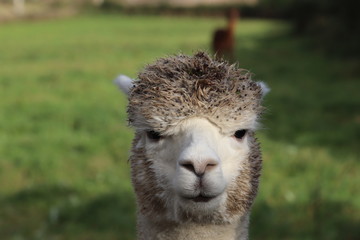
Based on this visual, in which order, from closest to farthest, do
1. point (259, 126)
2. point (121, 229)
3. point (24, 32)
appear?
1. point (259, 126)
2. point (121, 229)
3. point (24, 32)

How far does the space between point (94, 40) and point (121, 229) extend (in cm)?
2590

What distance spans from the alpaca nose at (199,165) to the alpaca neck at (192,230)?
1.45 ft

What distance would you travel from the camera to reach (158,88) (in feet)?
9.11

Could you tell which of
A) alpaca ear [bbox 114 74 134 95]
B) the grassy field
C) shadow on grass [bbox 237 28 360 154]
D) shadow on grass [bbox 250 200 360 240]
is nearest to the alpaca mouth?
alpaca ear [bbox 114 74 134 95]

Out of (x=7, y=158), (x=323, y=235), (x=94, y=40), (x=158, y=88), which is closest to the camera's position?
(x=158, y=88)

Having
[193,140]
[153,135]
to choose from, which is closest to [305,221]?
[153,135]

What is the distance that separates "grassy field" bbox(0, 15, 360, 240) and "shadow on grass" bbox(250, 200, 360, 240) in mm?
12

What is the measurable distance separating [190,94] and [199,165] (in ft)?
1.33

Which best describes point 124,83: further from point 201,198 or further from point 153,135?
point 201,198

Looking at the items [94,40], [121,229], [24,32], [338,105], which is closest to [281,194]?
[121,229]

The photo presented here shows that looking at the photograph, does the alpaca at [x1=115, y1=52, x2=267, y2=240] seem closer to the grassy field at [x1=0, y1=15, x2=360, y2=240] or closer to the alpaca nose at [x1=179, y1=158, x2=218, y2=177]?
the alpaca nose at [x1=179, y1=158, x2=218, y2=177]

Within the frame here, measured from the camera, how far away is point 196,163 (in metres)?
2.46

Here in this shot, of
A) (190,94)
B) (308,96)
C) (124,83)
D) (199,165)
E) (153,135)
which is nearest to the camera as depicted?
(199,165)

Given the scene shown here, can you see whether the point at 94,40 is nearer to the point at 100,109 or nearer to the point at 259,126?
the point at 100,109
